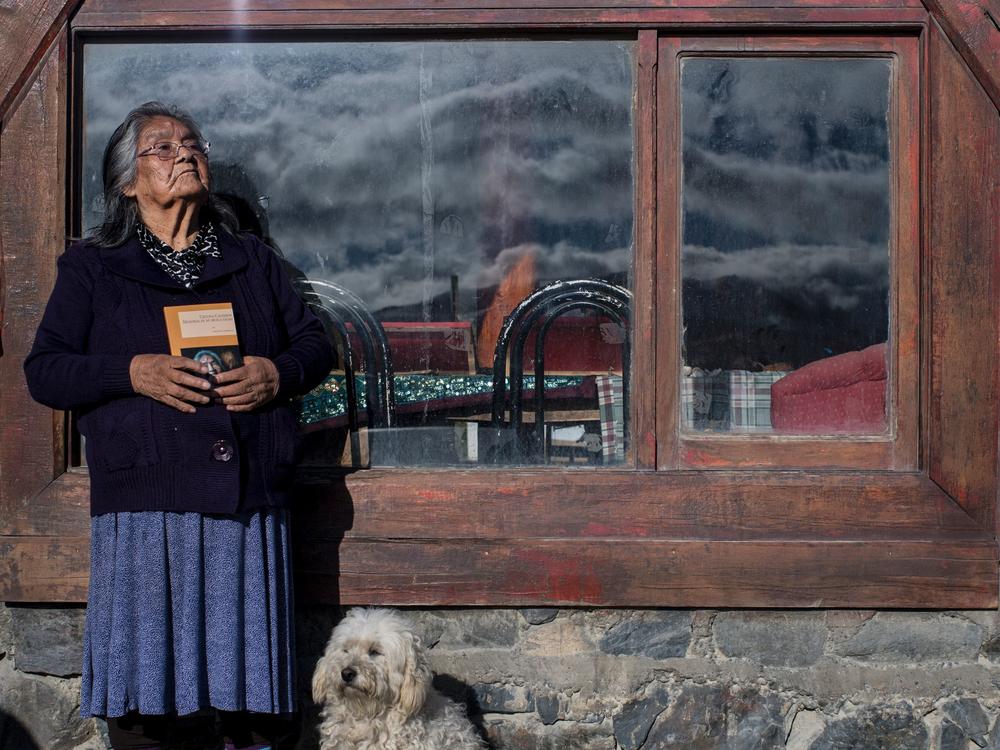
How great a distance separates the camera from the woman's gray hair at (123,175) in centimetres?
379

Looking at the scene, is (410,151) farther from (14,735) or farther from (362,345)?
(14,735)

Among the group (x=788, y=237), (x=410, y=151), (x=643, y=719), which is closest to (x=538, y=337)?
(x=410, y=151)

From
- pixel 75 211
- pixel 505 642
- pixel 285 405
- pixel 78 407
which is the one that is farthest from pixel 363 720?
pixel 75 211

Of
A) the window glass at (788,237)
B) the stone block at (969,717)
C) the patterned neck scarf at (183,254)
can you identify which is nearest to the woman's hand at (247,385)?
the patterned neck scarf at (183,254)

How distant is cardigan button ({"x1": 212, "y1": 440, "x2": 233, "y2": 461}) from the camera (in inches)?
140

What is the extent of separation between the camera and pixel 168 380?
11.5 feet

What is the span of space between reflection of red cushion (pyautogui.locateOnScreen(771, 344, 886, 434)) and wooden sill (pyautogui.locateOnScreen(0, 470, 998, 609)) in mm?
225

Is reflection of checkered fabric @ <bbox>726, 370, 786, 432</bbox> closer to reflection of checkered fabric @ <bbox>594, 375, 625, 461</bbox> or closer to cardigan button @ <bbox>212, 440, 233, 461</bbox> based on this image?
reflection of checkered fabric @ <bbox>594, 375, 625, 461</bbox>

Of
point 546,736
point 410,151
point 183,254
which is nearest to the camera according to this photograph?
point 183,254

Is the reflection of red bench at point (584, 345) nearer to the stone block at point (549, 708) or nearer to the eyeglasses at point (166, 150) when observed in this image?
the stone block at point (549, 708)

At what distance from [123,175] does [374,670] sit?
1673 millimetres

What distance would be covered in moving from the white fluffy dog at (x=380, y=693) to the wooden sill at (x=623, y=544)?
0.45m

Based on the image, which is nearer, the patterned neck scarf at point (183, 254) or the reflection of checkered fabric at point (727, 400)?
the patterned neck scarf at point (183, 254)

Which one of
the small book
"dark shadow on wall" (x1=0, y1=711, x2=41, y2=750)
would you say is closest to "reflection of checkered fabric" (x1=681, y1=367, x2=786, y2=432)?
the small book
